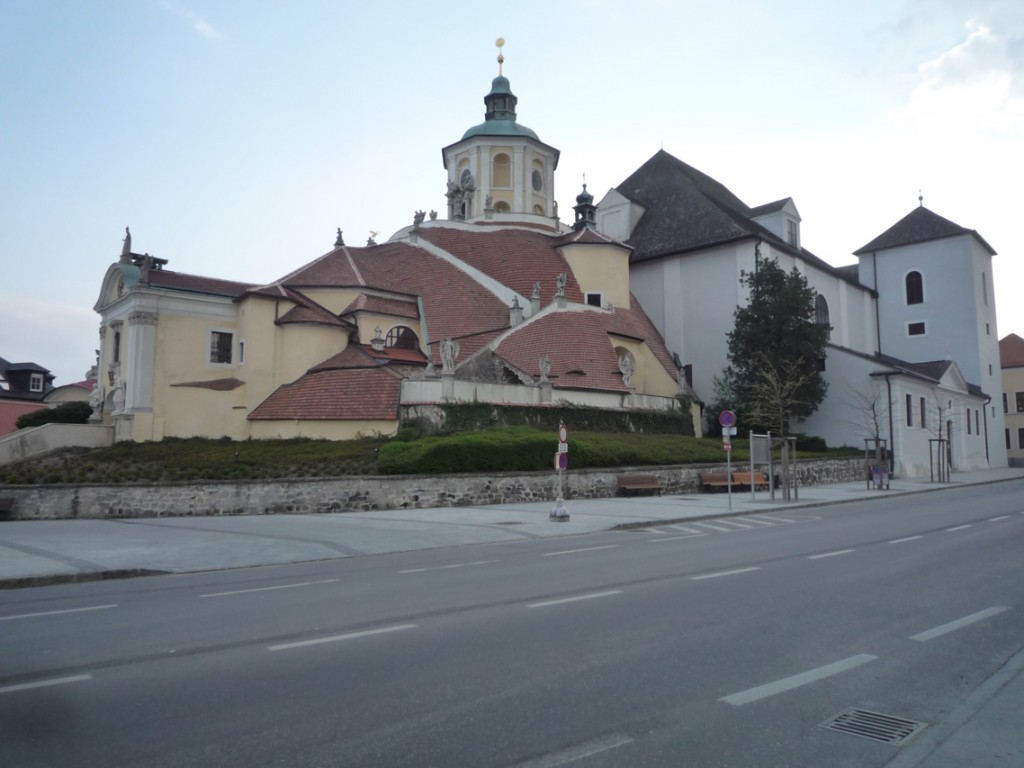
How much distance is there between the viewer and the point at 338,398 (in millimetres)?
31922

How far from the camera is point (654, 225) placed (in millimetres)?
53688

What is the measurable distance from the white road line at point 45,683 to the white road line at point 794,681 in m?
4.58

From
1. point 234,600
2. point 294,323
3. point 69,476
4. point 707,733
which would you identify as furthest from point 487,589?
point 294,323

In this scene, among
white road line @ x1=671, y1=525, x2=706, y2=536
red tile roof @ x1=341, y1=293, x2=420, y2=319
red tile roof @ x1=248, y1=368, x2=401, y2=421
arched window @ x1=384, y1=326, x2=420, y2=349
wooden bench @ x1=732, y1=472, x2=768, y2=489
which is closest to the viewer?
white road line @ x1=671, y1=525, x2=706, y2=536

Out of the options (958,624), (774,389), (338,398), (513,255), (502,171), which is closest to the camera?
(958,624)

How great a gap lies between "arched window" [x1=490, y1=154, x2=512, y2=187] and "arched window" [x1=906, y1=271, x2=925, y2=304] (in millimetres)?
29157

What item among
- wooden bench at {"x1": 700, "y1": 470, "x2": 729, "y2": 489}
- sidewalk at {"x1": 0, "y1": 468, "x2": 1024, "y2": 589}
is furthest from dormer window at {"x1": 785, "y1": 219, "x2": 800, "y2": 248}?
sidewalk at {"x1": 0, "y1": 468, "x2": 1024, "y2": 589}

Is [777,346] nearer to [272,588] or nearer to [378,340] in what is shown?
[378,340]

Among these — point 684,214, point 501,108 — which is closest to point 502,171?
point 501,108

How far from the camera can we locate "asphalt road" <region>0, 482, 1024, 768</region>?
458cm

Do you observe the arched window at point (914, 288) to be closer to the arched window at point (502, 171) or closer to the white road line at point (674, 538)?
the arched window at point (502, 171)

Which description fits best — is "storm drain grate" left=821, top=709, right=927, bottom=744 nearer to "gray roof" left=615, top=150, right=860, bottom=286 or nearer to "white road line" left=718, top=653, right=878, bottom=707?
"white road line" left=718, top=653, right=878, bottom=707

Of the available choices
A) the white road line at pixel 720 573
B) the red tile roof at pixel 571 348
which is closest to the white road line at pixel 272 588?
the white road line at pixel 720 573

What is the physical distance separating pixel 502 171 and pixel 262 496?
36.4 m
